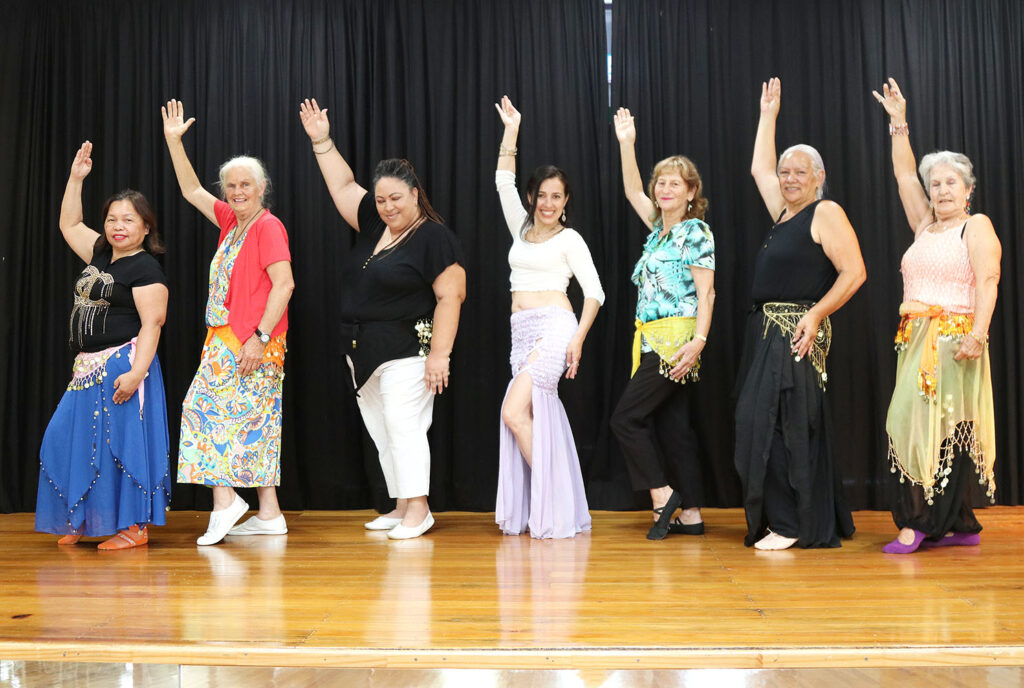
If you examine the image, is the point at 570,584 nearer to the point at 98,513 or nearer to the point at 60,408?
the point at 98,513

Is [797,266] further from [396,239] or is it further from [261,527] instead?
[261,527]

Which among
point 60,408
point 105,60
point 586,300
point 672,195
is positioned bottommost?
point 60,408

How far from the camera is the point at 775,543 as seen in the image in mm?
3945

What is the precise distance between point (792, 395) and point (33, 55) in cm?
414

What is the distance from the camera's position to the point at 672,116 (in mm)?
5082

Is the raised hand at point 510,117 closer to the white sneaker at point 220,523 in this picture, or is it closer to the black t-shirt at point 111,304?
the black t-shirt at point 111,304

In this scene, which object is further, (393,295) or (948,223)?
(393,295)

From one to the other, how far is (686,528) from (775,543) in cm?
48

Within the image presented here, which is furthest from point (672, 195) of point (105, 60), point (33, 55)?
point (33, 55)

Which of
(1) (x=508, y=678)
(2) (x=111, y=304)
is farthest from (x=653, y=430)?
(2) (x=111, y=304)

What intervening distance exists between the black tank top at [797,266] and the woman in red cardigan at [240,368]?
1965 millimetres

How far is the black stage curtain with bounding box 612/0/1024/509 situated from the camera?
5.03 meters

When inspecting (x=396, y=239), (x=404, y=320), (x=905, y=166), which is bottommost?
(x=404, y=320)

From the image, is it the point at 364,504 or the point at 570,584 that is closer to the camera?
the point at 570,584
